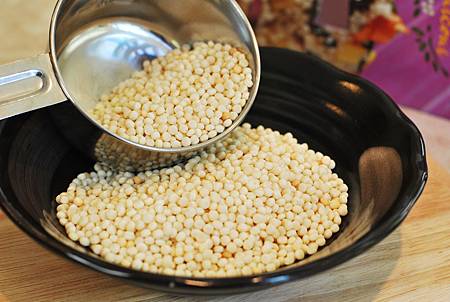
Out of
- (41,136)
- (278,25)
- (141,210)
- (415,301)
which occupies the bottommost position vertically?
(415,301)

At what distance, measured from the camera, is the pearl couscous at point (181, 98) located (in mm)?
1026

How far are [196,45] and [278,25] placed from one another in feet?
1.79

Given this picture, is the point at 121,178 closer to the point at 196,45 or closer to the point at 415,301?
the point at 196,45

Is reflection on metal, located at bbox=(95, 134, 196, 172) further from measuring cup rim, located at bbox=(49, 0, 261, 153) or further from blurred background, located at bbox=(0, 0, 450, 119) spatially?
blurred background, located at bbox=(0, 0, 450, 119)

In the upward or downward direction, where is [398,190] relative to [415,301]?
upward

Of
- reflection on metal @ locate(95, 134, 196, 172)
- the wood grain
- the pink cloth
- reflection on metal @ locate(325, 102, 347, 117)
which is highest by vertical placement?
the pink cloth

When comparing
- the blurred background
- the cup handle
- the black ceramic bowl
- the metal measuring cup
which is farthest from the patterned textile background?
the cup handle

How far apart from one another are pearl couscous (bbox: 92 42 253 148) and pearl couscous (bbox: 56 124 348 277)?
71 millimetres

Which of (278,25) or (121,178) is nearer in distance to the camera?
(121,178)

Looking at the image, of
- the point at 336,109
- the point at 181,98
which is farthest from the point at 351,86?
the point at 181,98

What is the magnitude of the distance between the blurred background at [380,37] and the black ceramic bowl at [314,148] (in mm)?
398

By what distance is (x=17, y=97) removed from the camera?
0.92m

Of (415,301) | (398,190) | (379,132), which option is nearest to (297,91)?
(379,132)

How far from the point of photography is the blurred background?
4.88 ft
